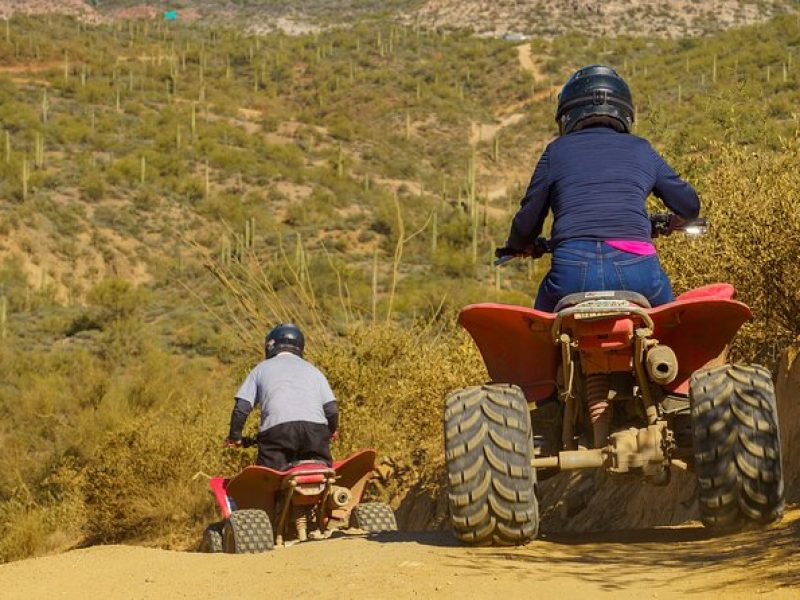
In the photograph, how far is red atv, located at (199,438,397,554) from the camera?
27.6 ft

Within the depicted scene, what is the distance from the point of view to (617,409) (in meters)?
6.24

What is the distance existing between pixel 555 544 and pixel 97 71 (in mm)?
65461

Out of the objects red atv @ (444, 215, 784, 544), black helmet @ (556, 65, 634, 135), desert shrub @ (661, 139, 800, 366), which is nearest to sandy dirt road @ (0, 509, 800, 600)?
red atv @ (444, 215, 784, 544)

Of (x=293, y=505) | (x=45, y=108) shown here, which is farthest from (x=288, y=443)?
(x=45, y=108)

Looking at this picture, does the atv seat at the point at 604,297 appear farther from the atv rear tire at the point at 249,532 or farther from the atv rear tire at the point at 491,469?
the atv rear tire at the point at 249,532

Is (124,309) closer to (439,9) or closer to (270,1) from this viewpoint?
(439,9)

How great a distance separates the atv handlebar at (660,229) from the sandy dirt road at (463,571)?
147cm

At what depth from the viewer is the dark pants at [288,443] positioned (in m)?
8.70

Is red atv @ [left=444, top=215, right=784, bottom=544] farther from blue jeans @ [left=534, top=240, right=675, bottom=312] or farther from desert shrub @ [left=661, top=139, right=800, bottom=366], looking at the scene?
desert shrub @ [left=661, top=139, right=800, bottom=366]

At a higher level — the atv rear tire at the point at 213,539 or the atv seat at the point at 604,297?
the atv seat at the point at 604,297

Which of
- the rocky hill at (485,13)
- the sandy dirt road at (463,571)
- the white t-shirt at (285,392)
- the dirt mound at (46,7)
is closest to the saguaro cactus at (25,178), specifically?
the white t-shirt at (285,392)

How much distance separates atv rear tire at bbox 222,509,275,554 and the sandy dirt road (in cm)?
90

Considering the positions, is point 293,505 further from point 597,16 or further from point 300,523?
point 597,16

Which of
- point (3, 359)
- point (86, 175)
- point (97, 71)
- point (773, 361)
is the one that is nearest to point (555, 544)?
point (773, 361)
